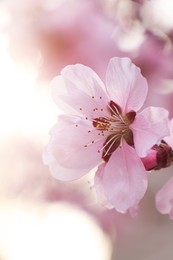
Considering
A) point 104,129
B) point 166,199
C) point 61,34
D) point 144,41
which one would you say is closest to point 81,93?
point 104,129

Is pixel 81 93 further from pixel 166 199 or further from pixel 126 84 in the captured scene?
pixel 166 199

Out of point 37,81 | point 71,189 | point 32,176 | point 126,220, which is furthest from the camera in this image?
point 126,220

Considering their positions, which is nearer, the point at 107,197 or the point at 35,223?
the point at 107,197

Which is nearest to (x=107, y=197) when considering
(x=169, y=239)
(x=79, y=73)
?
(x=79, y=73)

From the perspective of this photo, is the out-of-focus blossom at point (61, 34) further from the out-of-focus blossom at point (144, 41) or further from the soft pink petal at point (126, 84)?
the soft pink petal at point (126, 84)

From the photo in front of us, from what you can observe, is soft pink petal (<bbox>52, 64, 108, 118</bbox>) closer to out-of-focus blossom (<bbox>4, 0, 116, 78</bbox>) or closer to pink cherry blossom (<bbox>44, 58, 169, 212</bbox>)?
pink cherry blossom (<bbox>44, 58, 169, 212</bbox>)

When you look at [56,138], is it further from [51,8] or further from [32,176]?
[32,176]

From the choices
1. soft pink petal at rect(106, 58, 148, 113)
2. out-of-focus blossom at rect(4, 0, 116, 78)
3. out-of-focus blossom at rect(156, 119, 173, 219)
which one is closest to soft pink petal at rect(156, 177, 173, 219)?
out-of-focus blossom at rect(156, 119, 173, 219)
